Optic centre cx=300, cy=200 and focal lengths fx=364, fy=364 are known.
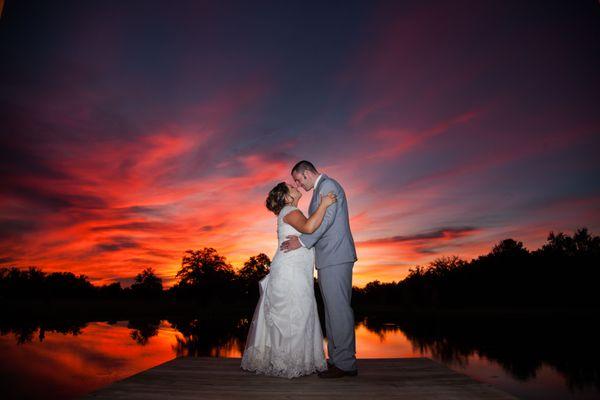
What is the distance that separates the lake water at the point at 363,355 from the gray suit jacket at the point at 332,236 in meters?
13.2

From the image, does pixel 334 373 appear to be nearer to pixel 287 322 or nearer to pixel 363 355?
pixel 287 322

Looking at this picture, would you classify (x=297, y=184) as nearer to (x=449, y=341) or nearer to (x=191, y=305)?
(x=449, y=341)

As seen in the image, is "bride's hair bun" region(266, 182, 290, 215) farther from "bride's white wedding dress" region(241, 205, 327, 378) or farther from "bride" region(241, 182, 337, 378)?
"bride's white wedding dress" region(241, 205, 327, 378)

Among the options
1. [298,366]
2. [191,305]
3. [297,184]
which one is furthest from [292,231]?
[191,305]

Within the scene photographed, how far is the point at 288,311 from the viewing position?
4430mm

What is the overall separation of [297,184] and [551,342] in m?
29.0

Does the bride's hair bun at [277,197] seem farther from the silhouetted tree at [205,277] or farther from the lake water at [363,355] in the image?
the silhouetted tree at [205,277]

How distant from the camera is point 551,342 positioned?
2542 cm

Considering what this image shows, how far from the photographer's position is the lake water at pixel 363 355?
14.8 m

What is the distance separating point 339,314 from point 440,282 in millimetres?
65312

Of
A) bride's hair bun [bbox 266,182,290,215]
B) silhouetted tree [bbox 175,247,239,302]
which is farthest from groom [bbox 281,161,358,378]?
silhouetted tree [bbox 175,247,239,302]

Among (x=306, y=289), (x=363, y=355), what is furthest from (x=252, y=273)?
(x=306, y=289)

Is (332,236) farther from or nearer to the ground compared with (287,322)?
farther from the ground

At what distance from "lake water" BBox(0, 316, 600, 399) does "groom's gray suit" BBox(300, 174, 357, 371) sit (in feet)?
42.7
